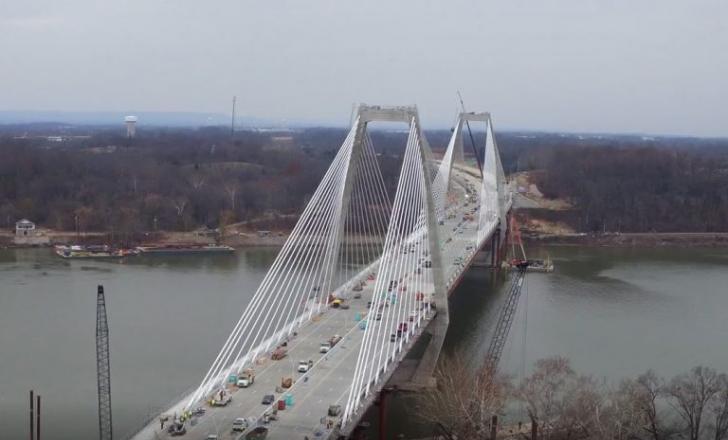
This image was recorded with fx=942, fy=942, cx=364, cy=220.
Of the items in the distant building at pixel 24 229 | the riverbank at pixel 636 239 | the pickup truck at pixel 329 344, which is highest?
the pickup truck at pixel 329 344

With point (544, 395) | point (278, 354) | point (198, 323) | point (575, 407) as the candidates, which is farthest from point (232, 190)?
point (575, 407)

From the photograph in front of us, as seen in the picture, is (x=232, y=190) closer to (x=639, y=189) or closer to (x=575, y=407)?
(x=639, y=189)

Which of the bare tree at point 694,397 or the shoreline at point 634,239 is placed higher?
the bare tree at point 694,397

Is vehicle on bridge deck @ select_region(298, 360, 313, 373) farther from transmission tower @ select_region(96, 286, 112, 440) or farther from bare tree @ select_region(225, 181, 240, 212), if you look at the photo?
bare tree @ select_region(225, 181, 240, 212)

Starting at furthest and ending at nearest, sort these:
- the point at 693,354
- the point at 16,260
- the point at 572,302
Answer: the point at 16,260, the point at 572,302, the point at 693,354

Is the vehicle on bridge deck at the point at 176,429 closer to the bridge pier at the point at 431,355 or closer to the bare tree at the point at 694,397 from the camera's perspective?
the bridge pier at the point at 431,355

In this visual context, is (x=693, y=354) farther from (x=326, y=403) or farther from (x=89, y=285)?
(x=89, y=285)

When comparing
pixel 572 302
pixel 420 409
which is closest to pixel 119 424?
pixel 420 409

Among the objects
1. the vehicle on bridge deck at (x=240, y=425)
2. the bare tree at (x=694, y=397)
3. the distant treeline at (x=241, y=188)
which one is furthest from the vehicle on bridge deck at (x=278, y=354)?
the distant treeline at (x=241, y=188)
